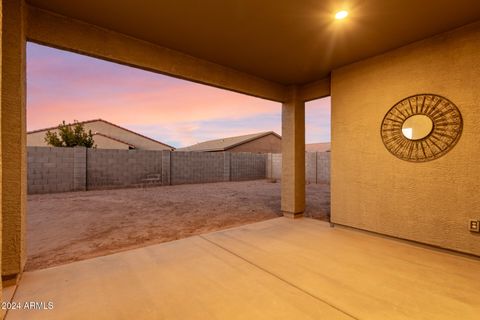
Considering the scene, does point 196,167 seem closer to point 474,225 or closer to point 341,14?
point 341,14

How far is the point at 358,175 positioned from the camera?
10.4 ft

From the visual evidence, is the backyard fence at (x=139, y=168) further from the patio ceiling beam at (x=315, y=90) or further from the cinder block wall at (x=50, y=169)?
the patio ceiling beam at (x=315, y=90)

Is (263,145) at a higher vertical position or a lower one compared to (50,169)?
higher

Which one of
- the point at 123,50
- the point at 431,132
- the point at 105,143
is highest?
the point at 123,50

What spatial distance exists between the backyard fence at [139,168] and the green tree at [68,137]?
486 cm

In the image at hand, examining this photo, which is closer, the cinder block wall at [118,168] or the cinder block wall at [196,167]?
the cinder block wall at [118,168]

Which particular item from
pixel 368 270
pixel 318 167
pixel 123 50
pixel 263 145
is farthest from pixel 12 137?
pixel 263 145

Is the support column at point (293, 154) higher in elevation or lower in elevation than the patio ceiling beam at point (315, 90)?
lower

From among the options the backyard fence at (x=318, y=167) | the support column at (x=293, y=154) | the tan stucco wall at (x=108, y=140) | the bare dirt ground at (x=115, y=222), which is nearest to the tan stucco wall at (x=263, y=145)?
the tan stucco wall at (x=108, y=140)

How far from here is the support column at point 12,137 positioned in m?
1.80

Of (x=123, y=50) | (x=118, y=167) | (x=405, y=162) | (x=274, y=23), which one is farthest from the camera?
(x=118, y=167)

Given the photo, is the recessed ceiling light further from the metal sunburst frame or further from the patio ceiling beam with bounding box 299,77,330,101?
the patio ceiling beam with bounding box 299,77,330,101

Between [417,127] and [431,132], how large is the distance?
0.15m

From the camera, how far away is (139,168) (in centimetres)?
932
